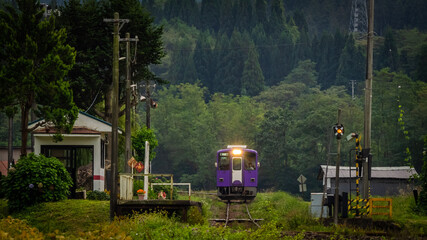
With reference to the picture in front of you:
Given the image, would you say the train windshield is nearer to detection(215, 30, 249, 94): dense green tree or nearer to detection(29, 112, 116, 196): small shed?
detection(29, 112, 116, 196): small shed

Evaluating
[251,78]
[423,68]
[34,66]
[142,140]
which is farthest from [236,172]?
[251,78]

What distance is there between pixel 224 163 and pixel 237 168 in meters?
0.85

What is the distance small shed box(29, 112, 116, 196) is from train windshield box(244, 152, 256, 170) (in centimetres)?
996

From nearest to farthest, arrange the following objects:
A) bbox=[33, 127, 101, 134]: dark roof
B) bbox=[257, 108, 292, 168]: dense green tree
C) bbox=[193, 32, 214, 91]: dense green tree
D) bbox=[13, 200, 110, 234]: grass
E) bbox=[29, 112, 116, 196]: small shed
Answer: bbox=[13, 200, 110, 234]: grass → bbox=[33, 127, 101, 134]: dark roof → bbox=[29, 112, 116, 196]: small shed → bbox=[257, 108, 292, 168]: dense green tree → bbox=[193, 32, 214, 91]: dense green tree

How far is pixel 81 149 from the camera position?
39094 millimetres

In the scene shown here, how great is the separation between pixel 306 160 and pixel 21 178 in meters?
79.4

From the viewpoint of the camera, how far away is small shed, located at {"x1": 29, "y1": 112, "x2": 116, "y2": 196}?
126ft

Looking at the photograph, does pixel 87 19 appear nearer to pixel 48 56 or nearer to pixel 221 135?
pixel 48 56

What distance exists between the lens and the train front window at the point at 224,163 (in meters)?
→ 47.1

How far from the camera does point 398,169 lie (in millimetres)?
65688

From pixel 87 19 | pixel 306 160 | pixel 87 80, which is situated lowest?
pixel 306 160

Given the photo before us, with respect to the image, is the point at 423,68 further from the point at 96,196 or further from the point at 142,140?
the point at 96,196

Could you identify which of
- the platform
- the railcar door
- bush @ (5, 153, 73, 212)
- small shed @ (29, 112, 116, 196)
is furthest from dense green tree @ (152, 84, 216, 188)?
the platform

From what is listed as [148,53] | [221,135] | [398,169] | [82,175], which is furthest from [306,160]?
[82,175]
